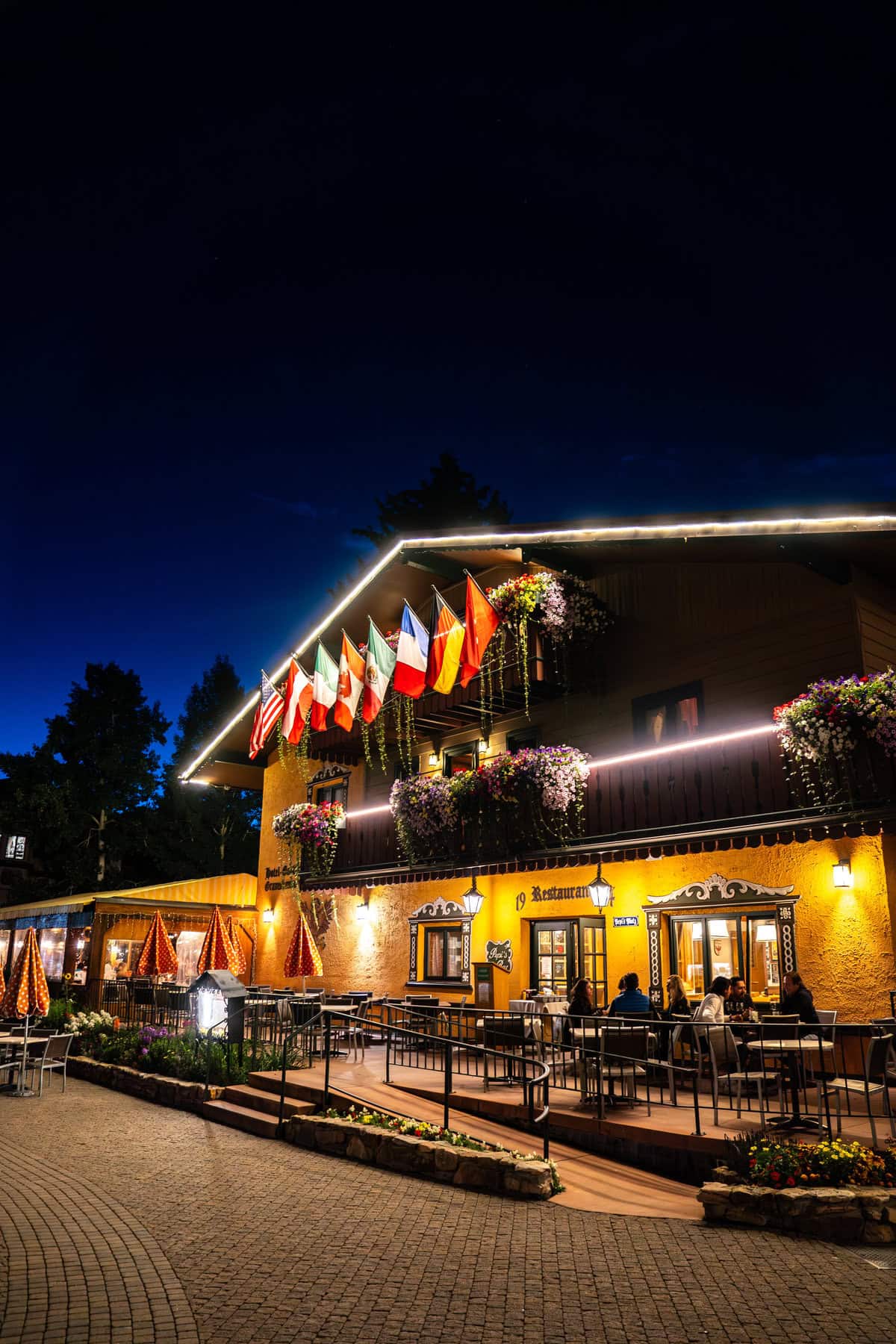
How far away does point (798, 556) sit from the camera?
12555 mm

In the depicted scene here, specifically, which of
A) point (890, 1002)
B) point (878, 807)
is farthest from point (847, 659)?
point (890, 1002)

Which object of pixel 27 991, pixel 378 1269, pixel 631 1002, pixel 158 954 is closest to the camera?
pixel 378 1269

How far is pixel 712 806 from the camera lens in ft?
43.0

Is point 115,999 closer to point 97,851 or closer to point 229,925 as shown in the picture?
point 229,925

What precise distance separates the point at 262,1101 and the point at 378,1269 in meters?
5.90

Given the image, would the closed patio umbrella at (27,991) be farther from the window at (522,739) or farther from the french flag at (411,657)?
the window at (522,739)

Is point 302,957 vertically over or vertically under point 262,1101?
over

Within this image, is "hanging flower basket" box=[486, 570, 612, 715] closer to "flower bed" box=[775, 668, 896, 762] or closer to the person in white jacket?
"flower bed" box=[775, 668, 896, 762]

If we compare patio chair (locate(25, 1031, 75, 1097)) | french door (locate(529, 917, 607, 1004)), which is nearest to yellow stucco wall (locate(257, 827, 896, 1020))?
french door (locate(529, 917, 607, 1004))

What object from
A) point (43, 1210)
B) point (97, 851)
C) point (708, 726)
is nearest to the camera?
point (43, 1210)

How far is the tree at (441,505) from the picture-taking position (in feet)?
126

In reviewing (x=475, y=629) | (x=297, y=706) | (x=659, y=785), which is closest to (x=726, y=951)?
(x=659, y=785)

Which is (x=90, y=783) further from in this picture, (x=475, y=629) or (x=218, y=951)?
(x=475, y=629)

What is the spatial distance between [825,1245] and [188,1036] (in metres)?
10.5
